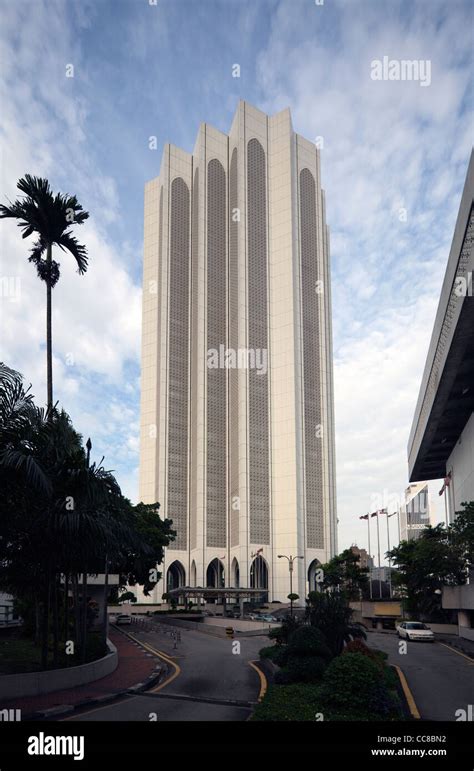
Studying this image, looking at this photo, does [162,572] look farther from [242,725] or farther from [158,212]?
[242,725]

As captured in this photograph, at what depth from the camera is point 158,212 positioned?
5340 inches

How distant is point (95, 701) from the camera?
20094mm

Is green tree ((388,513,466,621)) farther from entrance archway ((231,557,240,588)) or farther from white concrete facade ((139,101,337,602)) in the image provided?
entrance archway ((231,557,240,588))

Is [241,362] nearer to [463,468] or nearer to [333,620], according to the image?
[463,468]

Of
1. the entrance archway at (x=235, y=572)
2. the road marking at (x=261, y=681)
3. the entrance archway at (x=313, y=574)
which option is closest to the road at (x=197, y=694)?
the road marking at (x=261, y=681)

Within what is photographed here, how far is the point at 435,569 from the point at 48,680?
37127mm

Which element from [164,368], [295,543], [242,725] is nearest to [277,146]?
[164,368]

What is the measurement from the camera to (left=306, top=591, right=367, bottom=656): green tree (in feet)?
84.9

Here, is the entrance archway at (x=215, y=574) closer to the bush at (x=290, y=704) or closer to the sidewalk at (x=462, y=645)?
the sidewalk at (x=462, y=645)

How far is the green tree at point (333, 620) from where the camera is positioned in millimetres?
25872

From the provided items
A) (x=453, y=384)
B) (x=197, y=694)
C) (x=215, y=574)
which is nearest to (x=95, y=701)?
(x=197, y=694)

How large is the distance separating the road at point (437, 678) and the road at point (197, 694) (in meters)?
4.75

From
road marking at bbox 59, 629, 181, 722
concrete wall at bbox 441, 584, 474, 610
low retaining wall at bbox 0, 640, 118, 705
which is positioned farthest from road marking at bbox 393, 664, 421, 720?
concrete wall at bbox 441, 584, 474, 610

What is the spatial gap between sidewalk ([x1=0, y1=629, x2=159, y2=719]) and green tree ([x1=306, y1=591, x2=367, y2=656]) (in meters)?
6.38
